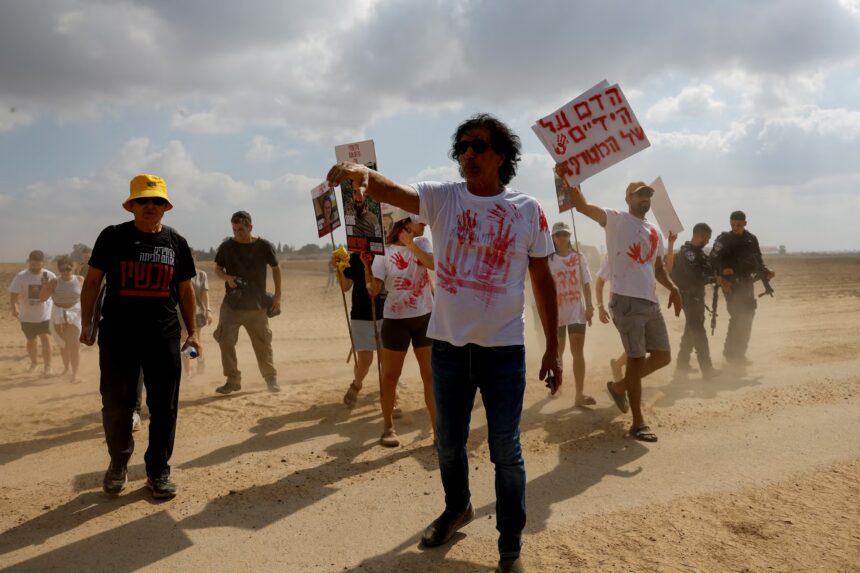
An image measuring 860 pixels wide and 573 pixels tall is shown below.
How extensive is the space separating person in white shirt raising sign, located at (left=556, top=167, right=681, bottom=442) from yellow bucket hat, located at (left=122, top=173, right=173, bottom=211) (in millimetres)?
3296

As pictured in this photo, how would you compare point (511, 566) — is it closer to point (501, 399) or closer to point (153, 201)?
point (501, 399)

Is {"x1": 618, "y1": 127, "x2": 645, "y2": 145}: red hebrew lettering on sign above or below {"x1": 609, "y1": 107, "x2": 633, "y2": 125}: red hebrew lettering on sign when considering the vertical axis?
below

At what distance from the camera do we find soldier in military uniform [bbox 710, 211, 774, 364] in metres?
9.37

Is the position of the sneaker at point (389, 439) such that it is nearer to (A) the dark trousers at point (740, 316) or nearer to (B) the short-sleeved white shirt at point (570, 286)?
(B) the short-sleeved white shirt at point (570, 286)

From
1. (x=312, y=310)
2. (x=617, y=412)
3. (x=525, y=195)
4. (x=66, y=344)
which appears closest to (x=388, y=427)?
(x=617, y=412)

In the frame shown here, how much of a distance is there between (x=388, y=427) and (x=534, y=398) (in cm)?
230

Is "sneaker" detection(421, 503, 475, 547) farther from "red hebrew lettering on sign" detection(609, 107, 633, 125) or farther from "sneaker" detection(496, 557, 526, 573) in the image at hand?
"red hebrew lettering on sign" detection(609, 107, 633, 125)

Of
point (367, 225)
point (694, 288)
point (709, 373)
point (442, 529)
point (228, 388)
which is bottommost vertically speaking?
point (709, 373)

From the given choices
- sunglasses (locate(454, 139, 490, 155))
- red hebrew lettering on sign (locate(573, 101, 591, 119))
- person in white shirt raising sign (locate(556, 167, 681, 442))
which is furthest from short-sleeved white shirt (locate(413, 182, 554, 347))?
red hebrew lettering on sign (locate(573, 101, 591, 119))

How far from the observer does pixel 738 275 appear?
948cm

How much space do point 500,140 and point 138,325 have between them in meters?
2.74

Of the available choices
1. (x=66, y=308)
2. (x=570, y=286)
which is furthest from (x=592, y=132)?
(x=66, y=308)

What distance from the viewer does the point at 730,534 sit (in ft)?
11.8

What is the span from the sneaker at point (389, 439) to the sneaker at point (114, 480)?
6.78ft
